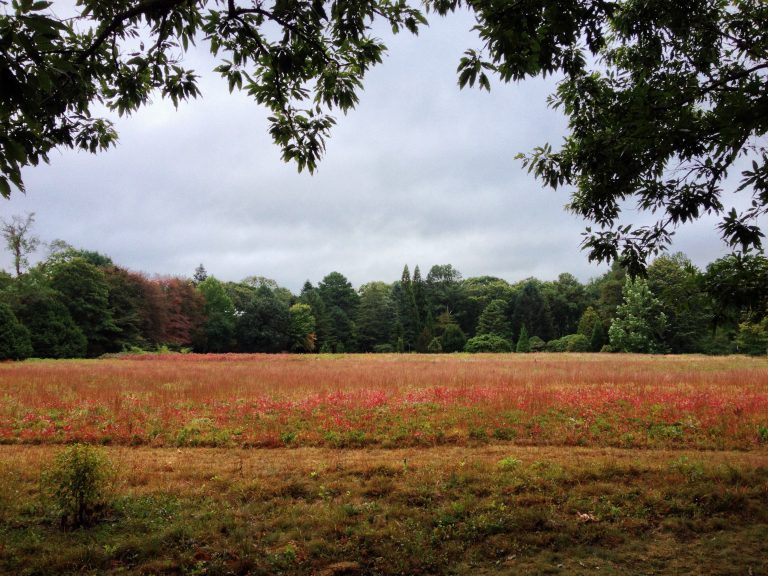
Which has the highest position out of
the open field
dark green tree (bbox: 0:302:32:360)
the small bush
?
dark green tree (bbox: 0:302:32:360)

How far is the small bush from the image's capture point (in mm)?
4984

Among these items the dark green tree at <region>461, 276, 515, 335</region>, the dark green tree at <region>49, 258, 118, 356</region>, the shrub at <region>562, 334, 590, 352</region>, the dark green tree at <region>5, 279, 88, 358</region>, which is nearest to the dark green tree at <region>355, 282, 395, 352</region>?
the dark green tree at <region>461, 276, 515, 335</region>

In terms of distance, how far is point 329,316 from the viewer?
209 feet

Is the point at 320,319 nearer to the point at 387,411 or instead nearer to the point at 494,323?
the point at 494,323

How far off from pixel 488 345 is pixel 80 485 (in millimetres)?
48714

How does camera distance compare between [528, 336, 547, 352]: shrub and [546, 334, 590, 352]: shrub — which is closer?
[546, 334, 590, 352]: shrub

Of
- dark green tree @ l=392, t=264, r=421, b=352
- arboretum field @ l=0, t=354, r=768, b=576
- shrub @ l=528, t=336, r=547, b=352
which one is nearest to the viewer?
arboretum field @ l=0, t=354, r=768, b=576

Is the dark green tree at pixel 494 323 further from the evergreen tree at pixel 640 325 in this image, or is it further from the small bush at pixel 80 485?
the small bush at pixel 80 485

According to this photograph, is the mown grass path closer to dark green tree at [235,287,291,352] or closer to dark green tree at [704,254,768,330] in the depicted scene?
dark green tree at [704,254,768,330]

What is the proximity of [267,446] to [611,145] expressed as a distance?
26.8 feet

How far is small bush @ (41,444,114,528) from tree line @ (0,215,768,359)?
28.5 metres

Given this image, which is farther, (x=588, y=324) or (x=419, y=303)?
(x=419, y=303)

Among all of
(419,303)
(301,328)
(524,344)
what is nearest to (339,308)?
(301,328)

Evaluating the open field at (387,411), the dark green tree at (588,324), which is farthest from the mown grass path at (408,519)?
the dark green tree at (588,324)
